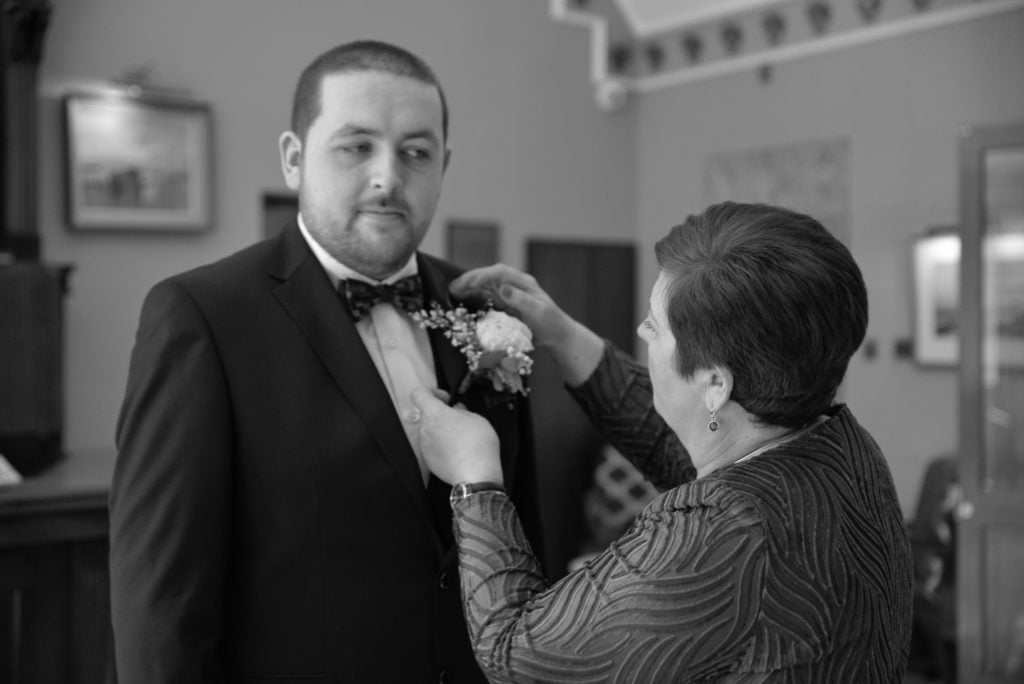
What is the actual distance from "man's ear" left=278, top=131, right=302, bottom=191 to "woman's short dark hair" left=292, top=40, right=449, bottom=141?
15 mm

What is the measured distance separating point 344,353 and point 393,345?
136 mm

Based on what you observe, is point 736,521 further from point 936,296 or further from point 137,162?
point 936,296

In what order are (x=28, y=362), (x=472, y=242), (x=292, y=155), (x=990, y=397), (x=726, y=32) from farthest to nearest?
(x=726, y=32) → (x=472, y=242) → (x=990, y=397) → (x=28, y=362) → (x=292, y=155)

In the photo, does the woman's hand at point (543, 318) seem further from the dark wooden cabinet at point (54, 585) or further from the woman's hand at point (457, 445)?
the dark wooden cabinet at point (54, 585)

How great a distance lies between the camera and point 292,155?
5.74 ft

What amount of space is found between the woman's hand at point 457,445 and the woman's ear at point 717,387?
0.33 metres

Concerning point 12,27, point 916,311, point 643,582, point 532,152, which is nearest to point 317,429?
point 643,582

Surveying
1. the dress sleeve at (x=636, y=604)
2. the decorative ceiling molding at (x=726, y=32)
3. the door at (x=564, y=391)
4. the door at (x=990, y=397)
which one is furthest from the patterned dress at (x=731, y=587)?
the decorative ceiling molding at (x=726, y=32)

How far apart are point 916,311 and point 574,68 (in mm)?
2923

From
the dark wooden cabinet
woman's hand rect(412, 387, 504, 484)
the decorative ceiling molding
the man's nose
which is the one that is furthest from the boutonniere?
the decorative ceiling molding

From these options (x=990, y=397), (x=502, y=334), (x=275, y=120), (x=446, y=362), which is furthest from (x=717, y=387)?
(x=275, y=120)

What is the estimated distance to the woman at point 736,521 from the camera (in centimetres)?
128

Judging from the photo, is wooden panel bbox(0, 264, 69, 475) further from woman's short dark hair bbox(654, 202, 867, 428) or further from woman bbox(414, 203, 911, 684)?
woman's short dark hair bbox(654, 202, 867, 428)

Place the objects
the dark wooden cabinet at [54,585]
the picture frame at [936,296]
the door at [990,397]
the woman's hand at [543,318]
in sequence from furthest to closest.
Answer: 1. the picture frame at [936,296]
2. the door at [990,397]
3. the dark wooden cabinet at [54,585]
4. the woman's hand at [543,318]
